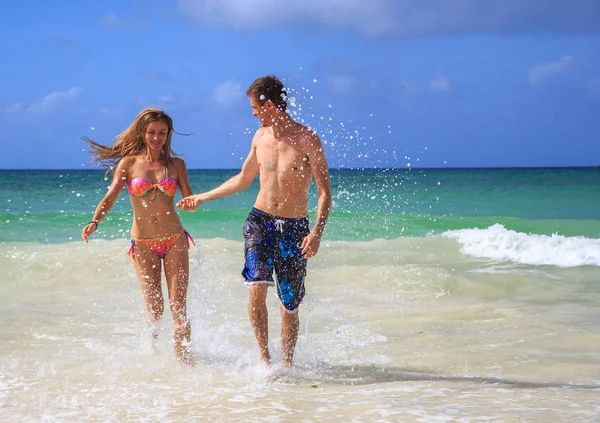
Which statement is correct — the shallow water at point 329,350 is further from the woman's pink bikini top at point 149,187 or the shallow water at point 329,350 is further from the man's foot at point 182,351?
the woman's pink bikini top at point 149,187

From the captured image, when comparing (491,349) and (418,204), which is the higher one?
(418,204)

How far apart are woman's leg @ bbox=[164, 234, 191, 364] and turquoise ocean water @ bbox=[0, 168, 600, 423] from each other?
141mm

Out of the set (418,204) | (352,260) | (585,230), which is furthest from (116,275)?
(418,204)

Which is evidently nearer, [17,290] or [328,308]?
[328,308]

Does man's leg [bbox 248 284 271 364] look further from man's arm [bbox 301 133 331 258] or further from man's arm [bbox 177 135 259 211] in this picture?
man's arm [bbox 177 135 259 211]

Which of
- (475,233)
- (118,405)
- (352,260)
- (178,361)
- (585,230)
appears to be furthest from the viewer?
(585,230)

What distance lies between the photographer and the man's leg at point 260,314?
4961mm

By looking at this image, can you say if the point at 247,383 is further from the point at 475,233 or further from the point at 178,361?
the point at 475,233

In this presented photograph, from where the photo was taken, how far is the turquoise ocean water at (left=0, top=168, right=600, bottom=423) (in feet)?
14.3

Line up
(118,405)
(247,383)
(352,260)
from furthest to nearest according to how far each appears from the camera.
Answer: (352,260)
(247,383)
(118,405)

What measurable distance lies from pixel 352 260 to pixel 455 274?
8.82 ft

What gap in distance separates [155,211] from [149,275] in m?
0.45

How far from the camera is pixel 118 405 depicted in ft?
14.5

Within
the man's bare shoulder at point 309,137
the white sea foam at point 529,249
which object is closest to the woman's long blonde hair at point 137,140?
the man's bare shoulder at point 309,137
